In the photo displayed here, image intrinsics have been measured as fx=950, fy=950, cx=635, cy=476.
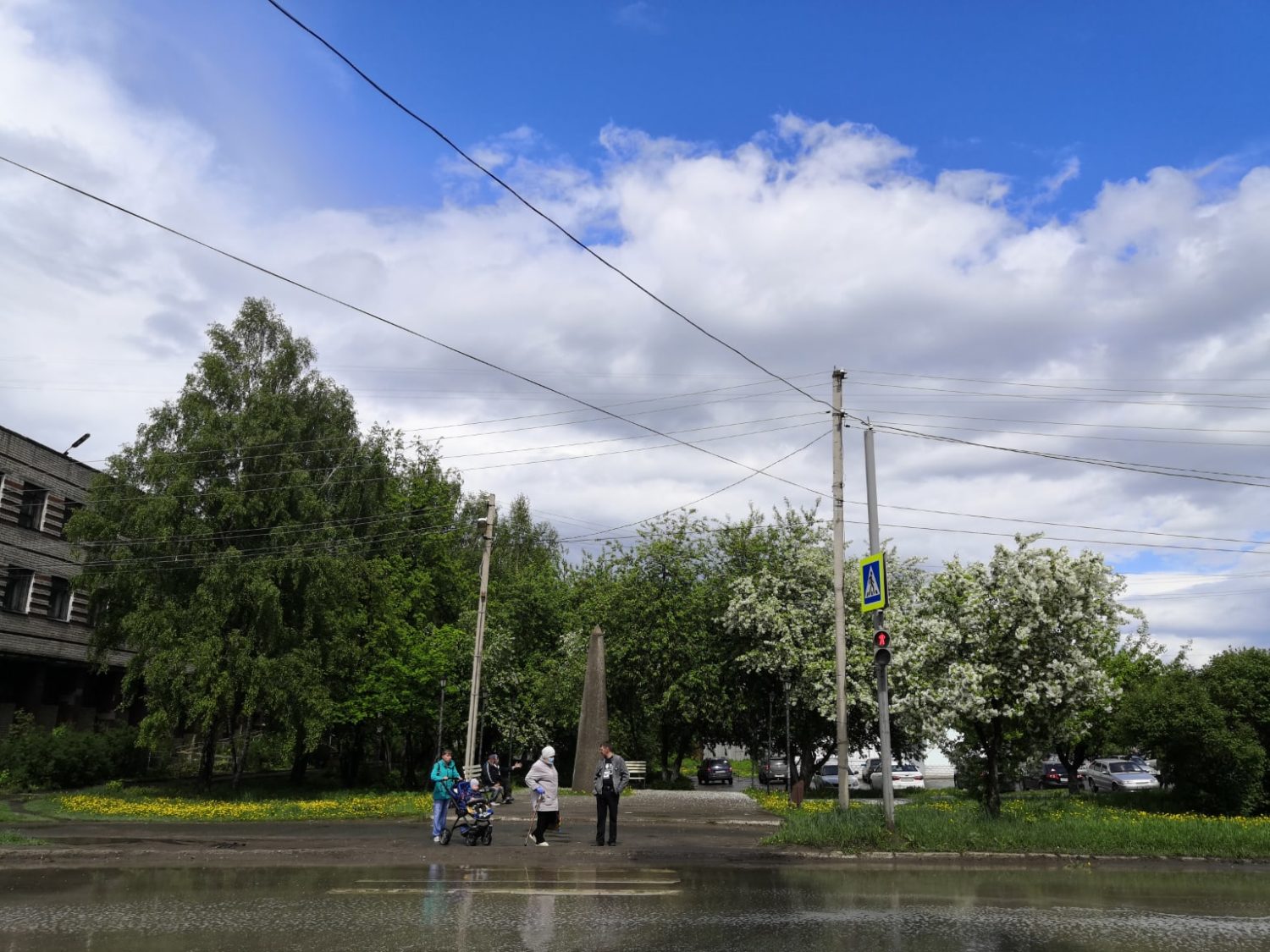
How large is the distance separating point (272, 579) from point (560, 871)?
19760 mm

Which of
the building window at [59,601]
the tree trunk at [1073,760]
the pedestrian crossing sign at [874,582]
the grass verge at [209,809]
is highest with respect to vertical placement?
the building window at [59,601]

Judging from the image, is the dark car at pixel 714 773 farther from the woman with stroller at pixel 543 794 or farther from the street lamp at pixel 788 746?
the woman with stroller at pixel 543 794

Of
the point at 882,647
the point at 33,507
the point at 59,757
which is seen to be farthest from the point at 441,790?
the point at 33,507

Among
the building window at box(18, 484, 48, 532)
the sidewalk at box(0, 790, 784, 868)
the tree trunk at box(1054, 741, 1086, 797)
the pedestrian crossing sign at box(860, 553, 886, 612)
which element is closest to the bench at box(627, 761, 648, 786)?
the sidewalk at box(0, 790, 784, 868)

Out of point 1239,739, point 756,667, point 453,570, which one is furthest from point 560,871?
point 453,570

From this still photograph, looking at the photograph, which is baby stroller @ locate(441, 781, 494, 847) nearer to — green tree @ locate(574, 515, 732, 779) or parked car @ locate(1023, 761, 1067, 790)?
green tree @ locate(574, 515, 732, 779)

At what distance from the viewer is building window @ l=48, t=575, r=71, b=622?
132ft

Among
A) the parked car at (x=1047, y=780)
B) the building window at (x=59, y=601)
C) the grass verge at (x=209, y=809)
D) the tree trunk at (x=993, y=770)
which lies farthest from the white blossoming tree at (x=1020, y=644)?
the building window at (x=59, y=601)

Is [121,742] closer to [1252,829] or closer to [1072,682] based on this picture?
[1072,682]

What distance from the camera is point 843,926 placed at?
955 cm

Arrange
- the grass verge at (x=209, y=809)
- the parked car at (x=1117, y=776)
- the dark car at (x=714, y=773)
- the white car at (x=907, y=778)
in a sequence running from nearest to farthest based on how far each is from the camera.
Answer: the grass verge at (x=209, y=809) → the parked car at (x=1117, y=776) → the white car at (x=907, y=778) → the dark car at (x=714, y=773)

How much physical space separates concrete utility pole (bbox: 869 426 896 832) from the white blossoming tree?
4.27 feet

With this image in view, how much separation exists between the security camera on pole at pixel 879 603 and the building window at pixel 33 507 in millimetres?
35681

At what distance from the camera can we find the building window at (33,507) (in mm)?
38969
